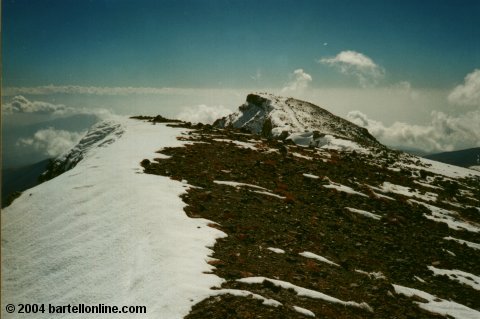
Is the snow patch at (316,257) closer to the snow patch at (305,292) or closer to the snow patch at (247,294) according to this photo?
the snow patch at (305,292)

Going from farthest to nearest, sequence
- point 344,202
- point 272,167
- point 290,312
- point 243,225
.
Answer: point 272,167 → point 344,202 → point 243,225 → point 290,312

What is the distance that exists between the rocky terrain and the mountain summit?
26.5 meters

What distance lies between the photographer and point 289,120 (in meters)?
61.9

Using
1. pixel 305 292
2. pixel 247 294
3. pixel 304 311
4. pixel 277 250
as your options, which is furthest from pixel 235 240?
pixel 304 311

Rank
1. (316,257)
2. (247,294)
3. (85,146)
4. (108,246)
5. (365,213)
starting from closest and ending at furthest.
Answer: (247,294) → (108,246) → (316,257) → (365,213) → (85,146)

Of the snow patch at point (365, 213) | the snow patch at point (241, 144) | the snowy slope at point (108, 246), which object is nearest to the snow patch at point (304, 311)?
the snowy slope at point (108, 246)

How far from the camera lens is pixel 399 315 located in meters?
8.18

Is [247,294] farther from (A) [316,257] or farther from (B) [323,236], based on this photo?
(B) [323,236]

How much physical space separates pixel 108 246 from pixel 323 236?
7.20 metres

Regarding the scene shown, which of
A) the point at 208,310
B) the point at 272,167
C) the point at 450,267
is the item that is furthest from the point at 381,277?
the point at 272,167

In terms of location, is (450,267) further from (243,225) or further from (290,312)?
(290,312)

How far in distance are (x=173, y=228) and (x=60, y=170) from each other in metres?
20.3

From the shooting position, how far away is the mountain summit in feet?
180

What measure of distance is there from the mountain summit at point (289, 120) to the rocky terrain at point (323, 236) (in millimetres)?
26469
